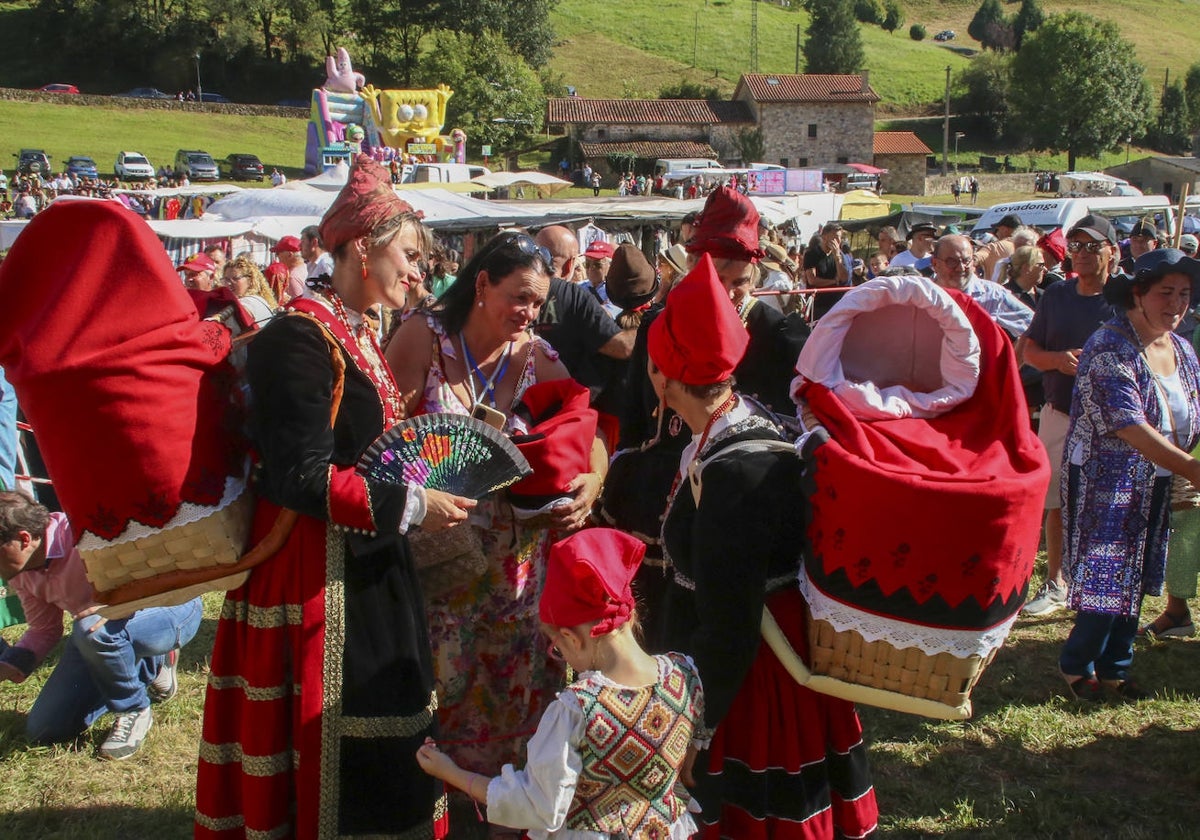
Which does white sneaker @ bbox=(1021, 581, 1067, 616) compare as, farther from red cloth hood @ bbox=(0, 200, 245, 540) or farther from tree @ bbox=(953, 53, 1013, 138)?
tree @ bbox=(953, 53, 1013, 138)

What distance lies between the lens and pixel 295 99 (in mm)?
69812

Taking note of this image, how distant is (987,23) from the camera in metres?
108

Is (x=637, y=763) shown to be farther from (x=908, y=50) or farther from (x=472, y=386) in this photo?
(x=908, y=50)

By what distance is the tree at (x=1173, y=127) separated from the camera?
269 ft

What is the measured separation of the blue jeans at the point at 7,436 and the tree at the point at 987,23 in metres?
117

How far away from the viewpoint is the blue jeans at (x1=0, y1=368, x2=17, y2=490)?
202 inches

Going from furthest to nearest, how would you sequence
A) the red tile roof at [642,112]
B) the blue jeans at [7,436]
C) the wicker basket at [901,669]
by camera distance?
the red tile roof at [642,112]
the blue jeans at [7,436]
the wicker basket at [901,669]

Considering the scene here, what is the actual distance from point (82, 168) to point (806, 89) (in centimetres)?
4903

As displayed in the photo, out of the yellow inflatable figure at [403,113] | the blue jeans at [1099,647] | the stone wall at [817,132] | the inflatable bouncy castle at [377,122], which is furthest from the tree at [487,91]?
the blue jeans at [1099,647]

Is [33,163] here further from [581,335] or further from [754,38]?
[754,38]

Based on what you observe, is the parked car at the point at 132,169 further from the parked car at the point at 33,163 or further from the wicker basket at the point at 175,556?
the wicker basket at the point at 175,556

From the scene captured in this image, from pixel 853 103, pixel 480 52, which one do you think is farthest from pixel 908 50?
pixel 480 52

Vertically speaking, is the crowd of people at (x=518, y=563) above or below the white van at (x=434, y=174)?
below

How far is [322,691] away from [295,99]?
2930 inches
